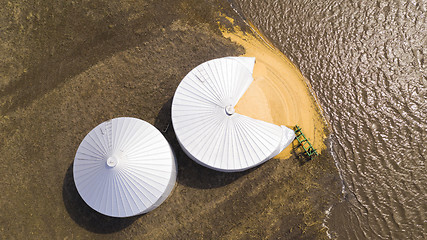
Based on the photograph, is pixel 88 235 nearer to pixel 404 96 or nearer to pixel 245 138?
pixel 245 138

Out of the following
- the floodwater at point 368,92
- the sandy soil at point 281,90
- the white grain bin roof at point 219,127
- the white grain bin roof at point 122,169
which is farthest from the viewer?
the sandy soil at point 281,90

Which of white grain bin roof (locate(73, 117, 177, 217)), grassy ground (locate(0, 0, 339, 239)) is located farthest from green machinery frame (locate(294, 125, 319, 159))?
white grain bin roof (locate(73, 117, 177, 217))

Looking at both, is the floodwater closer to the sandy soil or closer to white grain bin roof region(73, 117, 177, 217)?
the sandy soil

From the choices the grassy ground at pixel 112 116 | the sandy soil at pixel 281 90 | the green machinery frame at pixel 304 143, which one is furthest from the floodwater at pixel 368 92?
the grassy ground at pixel 112 116

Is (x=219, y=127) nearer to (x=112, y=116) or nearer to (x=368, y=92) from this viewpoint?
(x=112, y=116)

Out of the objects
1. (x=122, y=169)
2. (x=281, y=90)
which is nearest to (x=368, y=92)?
(x=281, y=90)

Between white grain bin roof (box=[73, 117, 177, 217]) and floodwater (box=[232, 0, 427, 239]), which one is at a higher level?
floodwater (box=[232, 0, 427, 239])

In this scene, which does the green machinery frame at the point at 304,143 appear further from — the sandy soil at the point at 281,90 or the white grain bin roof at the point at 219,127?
the white grain bin roof at the point at 219,127
